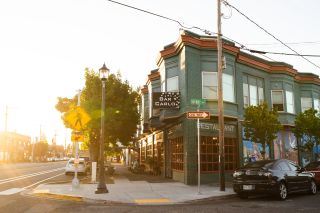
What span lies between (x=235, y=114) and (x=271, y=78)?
5925 millimetres

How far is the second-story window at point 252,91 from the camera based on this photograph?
873 inches

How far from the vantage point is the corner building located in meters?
18.8

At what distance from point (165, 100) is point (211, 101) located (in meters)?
2.69

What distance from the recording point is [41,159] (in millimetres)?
86438

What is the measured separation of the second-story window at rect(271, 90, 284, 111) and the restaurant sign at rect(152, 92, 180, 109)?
8714mm

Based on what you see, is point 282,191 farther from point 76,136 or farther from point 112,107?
point 112,107

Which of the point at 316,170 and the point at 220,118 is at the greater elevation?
the point at 220,118

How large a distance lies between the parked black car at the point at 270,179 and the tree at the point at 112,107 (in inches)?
555

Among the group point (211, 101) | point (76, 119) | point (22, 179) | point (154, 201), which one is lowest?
point (22, 179)

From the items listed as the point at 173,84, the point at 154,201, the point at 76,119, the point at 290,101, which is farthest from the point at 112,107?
the point at 154,201

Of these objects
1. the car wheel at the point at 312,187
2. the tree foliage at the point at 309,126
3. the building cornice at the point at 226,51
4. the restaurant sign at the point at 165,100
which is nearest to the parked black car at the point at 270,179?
the car wheel at the point at 312,187

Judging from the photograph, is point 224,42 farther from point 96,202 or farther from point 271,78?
point 96,202

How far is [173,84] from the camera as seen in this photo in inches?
811

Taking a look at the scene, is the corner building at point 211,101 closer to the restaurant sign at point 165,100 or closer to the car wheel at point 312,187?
the restaurant sign at point 165,100
